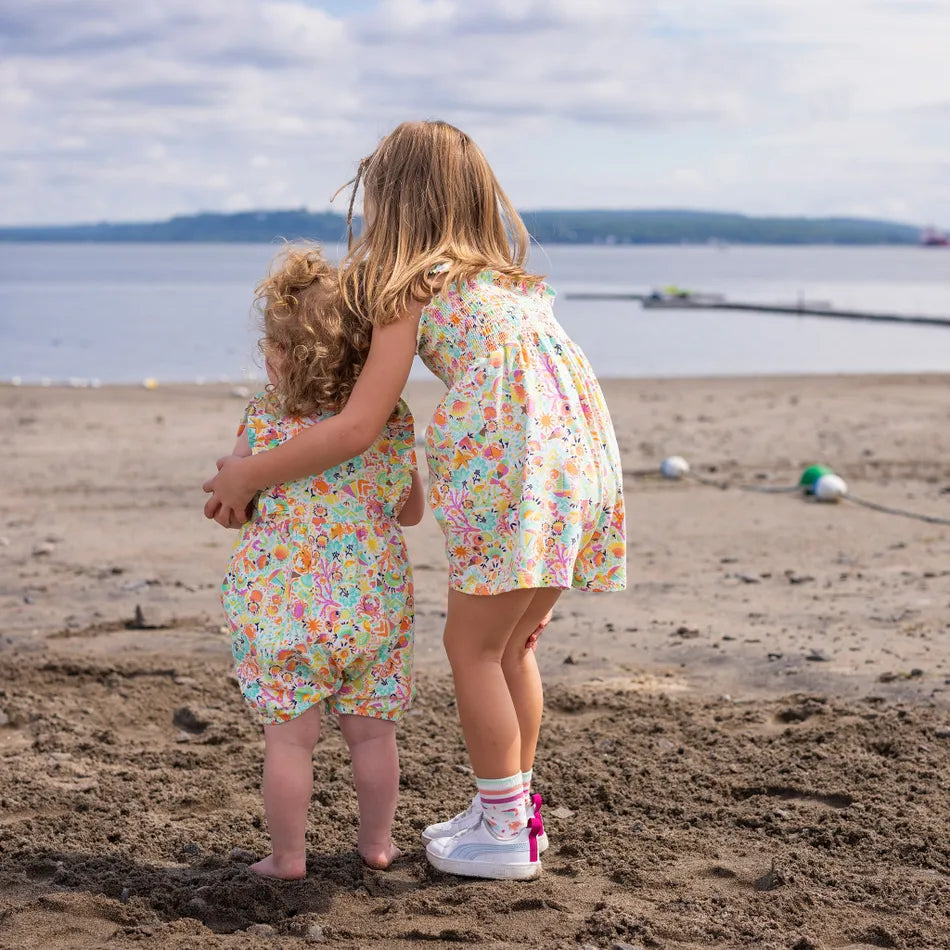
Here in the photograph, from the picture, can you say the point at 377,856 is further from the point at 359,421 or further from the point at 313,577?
the point at 359,421

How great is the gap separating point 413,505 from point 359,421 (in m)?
0.38

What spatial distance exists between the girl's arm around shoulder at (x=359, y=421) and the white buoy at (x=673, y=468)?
6441 mm

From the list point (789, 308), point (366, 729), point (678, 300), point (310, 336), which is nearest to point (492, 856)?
point (366, 729)

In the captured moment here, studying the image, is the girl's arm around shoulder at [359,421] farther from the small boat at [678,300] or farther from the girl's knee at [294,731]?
the small boat at [678,300]

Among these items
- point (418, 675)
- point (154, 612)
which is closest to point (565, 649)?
point (418, 675)

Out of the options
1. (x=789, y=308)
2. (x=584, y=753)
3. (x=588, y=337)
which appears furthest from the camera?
(x=789, y=308)

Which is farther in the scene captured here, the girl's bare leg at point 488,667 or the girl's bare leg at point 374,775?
the girl's bare leg at point 374,775

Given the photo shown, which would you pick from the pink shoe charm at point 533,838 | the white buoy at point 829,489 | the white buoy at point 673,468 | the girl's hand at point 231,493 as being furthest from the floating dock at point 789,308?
the girl's hand at point 231,493

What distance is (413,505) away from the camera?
10.9 ft

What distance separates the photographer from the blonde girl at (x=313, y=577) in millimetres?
3113

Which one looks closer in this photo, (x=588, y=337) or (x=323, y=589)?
(x=323, y=589)

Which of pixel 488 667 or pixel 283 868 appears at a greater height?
pixel 488 667

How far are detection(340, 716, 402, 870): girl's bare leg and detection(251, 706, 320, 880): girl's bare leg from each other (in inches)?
4.1

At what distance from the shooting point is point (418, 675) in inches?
200
